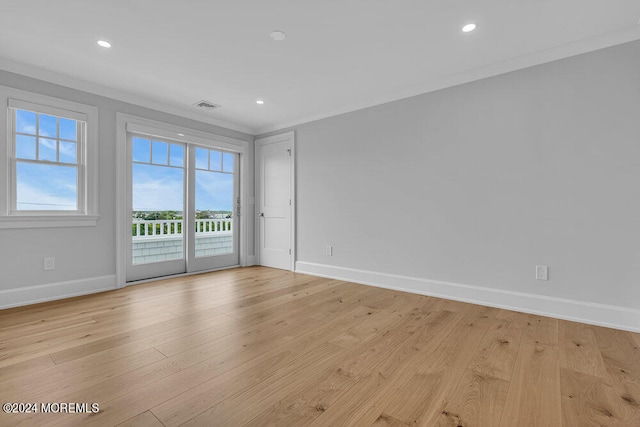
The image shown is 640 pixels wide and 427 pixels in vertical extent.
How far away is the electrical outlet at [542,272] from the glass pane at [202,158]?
450 centimetres

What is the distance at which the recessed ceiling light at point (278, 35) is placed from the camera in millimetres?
2404

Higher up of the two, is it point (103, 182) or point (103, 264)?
point (103, 182)

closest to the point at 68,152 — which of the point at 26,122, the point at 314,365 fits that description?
the point at 26,122

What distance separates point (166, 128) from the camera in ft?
13.3

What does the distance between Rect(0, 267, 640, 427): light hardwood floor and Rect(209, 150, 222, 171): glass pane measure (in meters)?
2.42

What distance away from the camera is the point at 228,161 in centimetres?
496

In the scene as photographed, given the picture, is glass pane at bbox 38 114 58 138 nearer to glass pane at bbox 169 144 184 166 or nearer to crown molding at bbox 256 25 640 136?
glass pane at bbox 169 144 184 166

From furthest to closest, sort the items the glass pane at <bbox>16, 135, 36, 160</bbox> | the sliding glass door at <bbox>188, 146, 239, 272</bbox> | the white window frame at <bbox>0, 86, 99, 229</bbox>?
the sliding glass door at <bbox>188, 146, 239, 272</bbox>, the glass pane at <bbox>16, 135, 36, 160</bbox>, the white window frame at <bbox>0, 86, 99, 229</bbox>

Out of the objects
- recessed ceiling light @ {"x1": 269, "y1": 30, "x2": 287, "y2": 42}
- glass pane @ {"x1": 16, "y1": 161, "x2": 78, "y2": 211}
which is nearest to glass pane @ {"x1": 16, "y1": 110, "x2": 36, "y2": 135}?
glass pane @ {"x1": 16, "y1": 161, "x2": 78, "y2": 211}

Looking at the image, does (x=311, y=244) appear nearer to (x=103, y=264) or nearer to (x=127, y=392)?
(x=103, y=264)

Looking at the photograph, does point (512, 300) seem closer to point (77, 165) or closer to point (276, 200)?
point (276, 200)

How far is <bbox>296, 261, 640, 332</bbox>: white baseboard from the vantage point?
7.89 ft

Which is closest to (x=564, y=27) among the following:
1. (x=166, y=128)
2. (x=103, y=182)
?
(x=166, y=128)

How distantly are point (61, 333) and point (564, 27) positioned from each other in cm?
471
